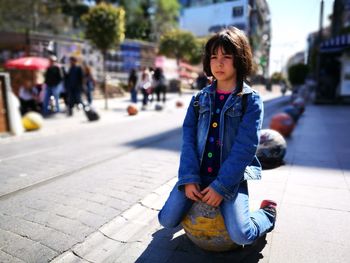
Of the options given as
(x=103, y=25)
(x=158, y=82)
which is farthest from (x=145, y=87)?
(x=103, y=25)

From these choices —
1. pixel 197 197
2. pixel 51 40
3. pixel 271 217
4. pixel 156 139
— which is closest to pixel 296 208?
pixel 271 217

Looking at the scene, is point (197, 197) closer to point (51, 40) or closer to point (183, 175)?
point (183, 175)

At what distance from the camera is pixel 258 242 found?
116 inches

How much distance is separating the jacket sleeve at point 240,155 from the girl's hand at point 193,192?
0.43ft

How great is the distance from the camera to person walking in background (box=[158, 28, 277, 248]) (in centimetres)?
247

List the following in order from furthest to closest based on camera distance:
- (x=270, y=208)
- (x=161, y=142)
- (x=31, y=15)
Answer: (x=31, y=15)
(x=161, y=142)
(x=270, y=208)

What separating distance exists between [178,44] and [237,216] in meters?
36.3

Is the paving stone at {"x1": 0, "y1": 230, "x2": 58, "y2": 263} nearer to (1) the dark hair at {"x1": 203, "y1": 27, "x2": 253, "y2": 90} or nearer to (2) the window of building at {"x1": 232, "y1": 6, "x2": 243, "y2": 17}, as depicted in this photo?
(1) the dark hair at {"x1": 203, "y1": 27, "x2": 253, "y2": 90}

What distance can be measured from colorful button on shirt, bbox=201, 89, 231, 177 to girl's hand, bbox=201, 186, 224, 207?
8.8 inches

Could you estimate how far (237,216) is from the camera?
2.46m

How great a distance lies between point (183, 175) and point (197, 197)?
0.63ft

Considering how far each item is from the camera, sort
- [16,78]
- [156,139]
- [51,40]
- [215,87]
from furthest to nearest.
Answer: [51,40], [16,78], [156,139], [215,87]

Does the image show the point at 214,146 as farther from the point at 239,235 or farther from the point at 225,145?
the point at 239,235

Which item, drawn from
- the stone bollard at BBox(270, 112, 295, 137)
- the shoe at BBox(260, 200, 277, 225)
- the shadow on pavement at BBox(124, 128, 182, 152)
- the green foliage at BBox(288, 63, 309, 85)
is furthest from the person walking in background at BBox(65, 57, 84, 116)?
the green foliage at BBox(288, 63, 309, 85)
